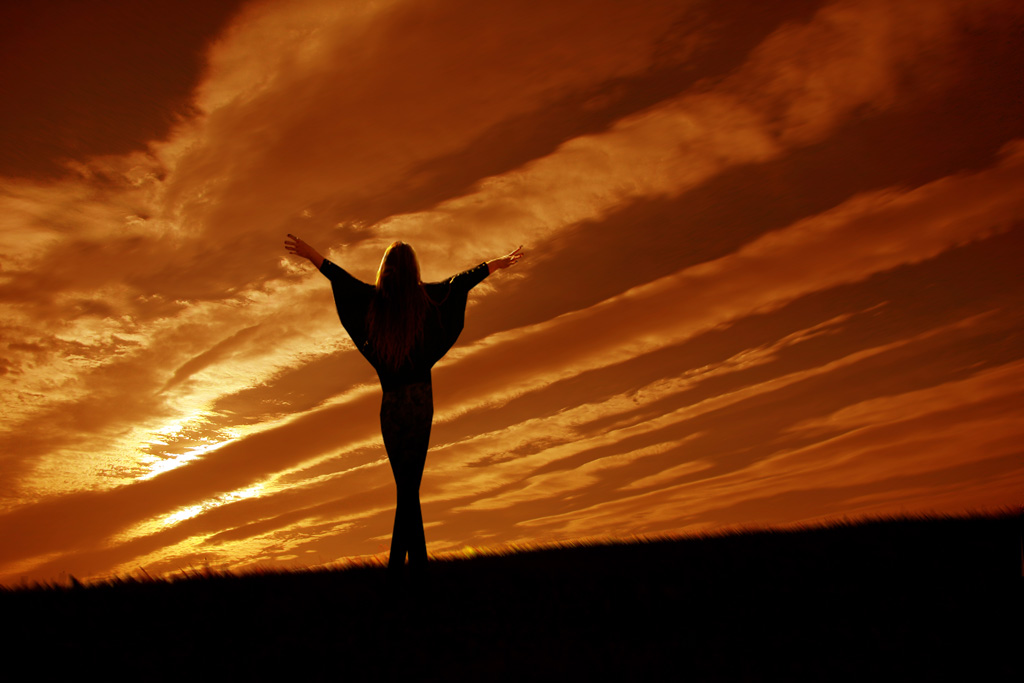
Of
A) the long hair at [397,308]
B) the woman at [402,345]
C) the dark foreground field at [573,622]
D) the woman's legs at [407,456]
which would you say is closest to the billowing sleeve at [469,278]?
the woman at [402,345]

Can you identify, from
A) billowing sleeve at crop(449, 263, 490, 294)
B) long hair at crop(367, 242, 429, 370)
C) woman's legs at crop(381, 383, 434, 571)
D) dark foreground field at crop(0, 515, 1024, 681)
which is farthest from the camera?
billowing sleeve at crop(449, 263, 490, 294)

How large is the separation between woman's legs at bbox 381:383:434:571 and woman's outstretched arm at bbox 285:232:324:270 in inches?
67.4

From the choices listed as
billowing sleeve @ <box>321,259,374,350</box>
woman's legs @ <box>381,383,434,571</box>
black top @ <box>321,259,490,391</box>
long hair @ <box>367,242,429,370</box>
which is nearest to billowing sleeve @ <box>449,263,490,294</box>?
black top @ <box>321,259,490,391</box>

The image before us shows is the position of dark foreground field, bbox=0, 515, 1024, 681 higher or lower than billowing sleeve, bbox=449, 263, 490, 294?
lower

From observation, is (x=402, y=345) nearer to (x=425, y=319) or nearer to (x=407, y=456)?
(x=425, y=319)

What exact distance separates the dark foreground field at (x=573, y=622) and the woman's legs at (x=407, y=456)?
42cm

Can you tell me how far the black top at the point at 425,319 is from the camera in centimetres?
689

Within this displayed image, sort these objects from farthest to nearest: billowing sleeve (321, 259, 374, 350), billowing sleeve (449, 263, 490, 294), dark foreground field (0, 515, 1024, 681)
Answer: billowing sleeve (449, 263, 490, 294) < billowing sleeve (321, 259, 374, 350) < dark foreground field (0, 515, 1024, 681)

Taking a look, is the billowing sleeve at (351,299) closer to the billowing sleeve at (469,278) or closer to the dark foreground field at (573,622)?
the billowing sleeve at (469,278)

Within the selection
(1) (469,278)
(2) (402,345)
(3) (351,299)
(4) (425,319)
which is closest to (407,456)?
(2) (402,345)

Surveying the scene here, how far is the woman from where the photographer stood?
673 cm

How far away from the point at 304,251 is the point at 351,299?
73 cm

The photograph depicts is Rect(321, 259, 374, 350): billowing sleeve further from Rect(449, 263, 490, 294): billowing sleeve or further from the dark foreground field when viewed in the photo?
the dark foreground field

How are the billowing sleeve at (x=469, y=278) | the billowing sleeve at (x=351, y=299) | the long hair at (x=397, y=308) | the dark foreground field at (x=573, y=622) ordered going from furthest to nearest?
the billowing sleeve at (x=469, y=278)
the billowing sleeve at (x=351, y=299)
the long hair at (x=397, y=308)
the dark foreground field at (x=573, y=622)
